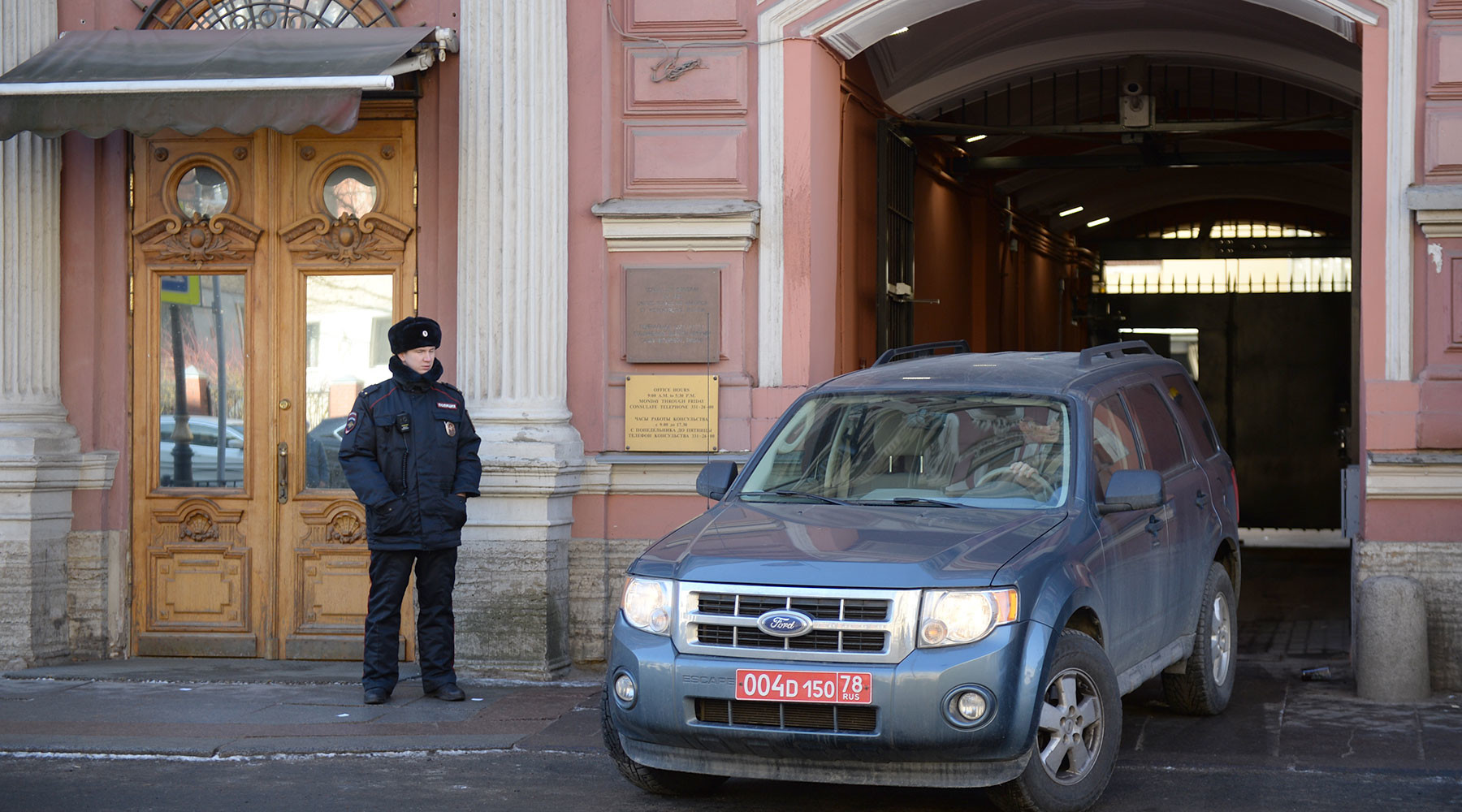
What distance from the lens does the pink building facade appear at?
8867 millimetres

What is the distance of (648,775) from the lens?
6.25 m

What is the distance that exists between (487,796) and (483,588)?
289 cm

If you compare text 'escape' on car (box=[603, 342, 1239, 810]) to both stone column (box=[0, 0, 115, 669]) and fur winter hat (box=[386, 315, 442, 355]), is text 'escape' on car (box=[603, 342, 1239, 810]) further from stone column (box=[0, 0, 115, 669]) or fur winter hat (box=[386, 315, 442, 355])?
stone column (box=[0, 0, 115, 669])

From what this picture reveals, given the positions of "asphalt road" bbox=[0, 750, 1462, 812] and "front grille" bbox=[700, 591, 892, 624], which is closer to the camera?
"front grille" bbox=[700, 591, 892, 624]

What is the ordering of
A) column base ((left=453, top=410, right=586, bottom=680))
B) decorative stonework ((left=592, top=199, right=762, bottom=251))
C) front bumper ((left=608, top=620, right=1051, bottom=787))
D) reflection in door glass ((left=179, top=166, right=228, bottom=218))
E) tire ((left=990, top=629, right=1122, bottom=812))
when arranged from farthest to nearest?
reflection in door glass ((left=179, top=166, right=228, bottom=218)), decorative stonework ((left=592, top=199, right=762, bottom=251)), column base ((left=453, top=410, right=586, bottom=680)), tire ((left=990, top=629, right=1122, bottom=812)), front bumper ((left=608, top=620, right=1051, bottom=787))

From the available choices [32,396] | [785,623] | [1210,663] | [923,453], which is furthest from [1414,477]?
Answer: [32,396]

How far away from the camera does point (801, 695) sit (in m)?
5.59

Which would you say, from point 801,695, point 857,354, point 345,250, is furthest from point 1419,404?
point 345,250

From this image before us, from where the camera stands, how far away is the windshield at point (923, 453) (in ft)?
21.6

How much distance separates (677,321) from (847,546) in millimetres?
3967

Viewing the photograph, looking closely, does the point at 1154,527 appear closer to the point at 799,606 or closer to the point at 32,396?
the point at 799,606

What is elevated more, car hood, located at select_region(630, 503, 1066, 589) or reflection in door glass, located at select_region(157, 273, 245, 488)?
reflection in door glass, located at select_region(157, 273, 245, 488)

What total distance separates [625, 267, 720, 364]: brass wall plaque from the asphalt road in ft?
10.0

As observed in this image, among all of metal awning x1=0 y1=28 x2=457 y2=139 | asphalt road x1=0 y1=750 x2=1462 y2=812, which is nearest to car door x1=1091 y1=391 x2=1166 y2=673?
asphalt road x1=0 y1=750 x2=1462 y2=812
